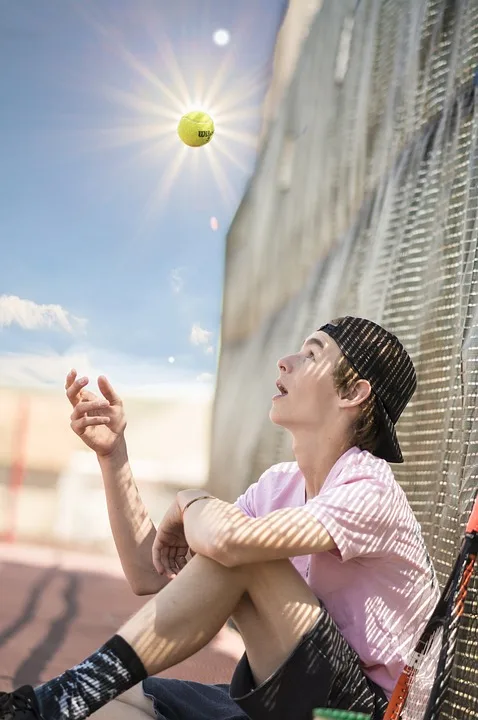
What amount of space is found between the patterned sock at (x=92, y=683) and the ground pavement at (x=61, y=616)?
3.52 feet

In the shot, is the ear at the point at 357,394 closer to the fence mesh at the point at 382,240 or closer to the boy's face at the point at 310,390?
the boy's face at the point at 310,390

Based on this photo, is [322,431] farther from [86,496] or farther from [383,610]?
[86,496]

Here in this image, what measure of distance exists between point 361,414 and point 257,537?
0.43 meters

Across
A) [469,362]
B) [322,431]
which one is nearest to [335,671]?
[322,431]

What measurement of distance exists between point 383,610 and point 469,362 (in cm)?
63

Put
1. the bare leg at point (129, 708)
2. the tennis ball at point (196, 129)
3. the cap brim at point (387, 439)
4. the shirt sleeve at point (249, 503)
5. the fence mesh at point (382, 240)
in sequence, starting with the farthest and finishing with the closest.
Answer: the tennis ball at point (196, 129) → the fence mesh at point (382, 240) → the shirt sleeve at point (249, 503) → the cap brim at point (387, 439) → the bare leg at point (129, 708)

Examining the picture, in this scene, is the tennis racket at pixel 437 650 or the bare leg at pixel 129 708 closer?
the tennis racket at pixel 437 650

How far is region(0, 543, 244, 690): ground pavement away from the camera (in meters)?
2.37

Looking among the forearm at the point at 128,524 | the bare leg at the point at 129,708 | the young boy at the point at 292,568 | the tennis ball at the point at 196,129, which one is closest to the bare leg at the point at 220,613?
the young boy at the point at 292,568

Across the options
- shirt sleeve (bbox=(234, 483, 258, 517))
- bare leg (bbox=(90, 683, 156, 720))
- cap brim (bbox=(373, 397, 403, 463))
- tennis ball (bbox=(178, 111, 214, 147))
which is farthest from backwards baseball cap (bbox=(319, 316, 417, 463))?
tennis ball (bbox=(178, 111, 214, 147))

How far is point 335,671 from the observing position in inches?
47.1

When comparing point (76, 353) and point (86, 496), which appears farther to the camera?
point (76, 353)

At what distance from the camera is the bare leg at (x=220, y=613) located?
1.18 metres

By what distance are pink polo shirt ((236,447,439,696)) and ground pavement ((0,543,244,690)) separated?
1132 mm
